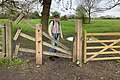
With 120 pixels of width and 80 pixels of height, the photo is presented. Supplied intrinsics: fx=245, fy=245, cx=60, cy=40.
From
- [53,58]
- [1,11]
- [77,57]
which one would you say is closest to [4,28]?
[53,58]

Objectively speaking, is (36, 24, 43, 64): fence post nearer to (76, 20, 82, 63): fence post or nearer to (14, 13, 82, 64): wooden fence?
(14, 13, 82, 64): wooden fence

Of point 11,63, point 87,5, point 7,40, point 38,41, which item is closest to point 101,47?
point 38,41

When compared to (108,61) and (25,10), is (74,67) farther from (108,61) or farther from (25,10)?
(25,10)

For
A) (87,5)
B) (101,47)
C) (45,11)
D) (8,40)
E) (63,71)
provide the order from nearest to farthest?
(63,71)
(8,40)
(101,47)
(45,11)
(87,5)

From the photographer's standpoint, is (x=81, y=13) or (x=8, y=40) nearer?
(x=8, y=40)

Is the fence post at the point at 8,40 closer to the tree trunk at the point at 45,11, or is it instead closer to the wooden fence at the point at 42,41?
the wooden fence at the point at 42,41

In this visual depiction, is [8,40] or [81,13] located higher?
[81,13]

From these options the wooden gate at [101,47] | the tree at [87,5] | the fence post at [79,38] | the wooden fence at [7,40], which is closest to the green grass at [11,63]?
the wooden fence at [7,40]

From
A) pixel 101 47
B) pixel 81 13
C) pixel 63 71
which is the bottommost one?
pixel 63 71

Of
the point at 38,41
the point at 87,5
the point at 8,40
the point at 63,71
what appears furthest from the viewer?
the point at 87,5

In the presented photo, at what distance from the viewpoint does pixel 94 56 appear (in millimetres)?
8688

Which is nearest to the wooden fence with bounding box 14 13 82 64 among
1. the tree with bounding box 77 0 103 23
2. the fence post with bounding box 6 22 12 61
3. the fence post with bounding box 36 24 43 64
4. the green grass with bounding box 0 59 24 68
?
the fence post with bounding box 36 24 43 64

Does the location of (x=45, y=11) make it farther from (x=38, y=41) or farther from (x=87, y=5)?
(x=87, y=5)


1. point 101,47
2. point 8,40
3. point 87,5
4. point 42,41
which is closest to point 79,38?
point 101,47
